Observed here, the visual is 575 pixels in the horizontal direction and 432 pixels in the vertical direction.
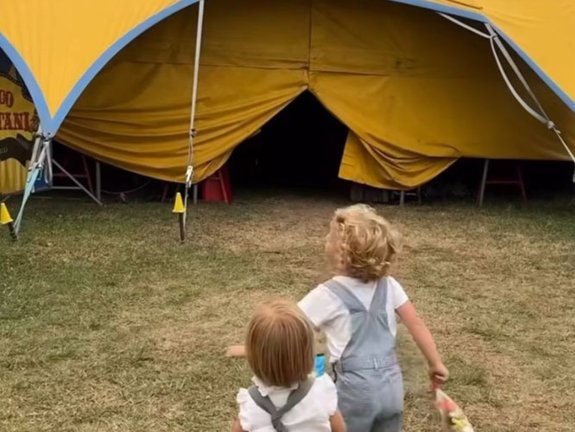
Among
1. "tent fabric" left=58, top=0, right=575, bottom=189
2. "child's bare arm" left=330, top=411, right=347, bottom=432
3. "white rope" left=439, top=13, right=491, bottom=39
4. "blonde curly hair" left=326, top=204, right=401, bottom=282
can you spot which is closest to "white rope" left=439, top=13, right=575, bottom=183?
"white rope" left=439, top=13, right=491, bottom=39

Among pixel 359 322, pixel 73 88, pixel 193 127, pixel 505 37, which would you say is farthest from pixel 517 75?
pixel 359 322

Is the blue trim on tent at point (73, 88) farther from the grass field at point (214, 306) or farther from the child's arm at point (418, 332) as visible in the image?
the child's arm at point (418, 332)

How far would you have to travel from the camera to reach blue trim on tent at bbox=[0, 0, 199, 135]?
6734mm

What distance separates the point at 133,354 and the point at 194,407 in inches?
28.6

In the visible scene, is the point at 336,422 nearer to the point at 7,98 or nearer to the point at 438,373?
the point at 438,373

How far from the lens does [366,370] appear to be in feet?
8.57

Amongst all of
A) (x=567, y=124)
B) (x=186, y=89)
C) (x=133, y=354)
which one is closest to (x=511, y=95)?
(x=567, y=124)

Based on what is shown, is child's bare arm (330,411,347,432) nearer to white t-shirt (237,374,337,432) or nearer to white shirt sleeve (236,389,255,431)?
white t-shirt (237,374,337,432)

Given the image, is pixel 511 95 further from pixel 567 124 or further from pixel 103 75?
pixel 103 75

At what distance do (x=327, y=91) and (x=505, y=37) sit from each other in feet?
6.07

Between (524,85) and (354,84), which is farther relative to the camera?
(354,84)

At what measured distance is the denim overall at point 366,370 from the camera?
103 inches

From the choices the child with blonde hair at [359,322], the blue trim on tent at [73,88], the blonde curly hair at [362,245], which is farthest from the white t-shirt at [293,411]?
the blue trim on tent at [73,88]

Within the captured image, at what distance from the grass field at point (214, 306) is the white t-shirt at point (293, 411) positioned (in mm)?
833
